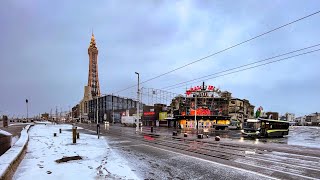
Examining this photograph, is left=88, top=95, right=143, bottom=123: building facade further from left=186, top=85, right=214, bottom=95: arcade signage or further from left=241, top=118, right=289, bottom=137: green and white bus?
left=241, top=118, right=289, bottom=137: green and white bus

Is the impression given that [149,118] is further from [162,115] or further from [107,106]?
[107,106]

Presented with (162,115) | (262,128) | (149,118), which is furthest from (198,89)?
(262,128)

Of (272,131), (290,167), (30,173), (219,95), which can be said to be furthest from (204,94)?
(30,173)

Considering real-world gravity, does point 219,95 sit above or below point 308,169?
above

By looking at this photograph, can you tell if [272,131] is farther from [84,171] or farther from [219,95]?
[219,95]

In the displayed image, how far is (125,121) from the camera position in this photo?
9250 centimetres

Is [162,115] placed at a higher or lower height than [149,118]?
higher

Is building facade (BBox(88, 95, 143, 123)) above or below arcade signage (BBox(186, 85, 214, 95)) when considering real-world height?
below

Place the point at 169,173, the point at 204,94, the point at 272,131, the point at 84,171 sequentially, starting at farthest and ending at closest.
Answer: the point at 204,94
the point at 272,131
the point at 169,173
the point at 84,171

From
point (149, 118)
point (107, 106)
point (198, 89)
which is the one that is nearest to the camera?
point (198, 89)

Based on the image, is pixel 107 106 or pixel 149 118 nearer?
pixel 149 118

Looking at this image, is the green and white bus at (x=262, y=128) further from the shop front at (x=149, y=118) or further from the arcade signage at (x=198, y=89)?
the shop front at (x=149, y=118)

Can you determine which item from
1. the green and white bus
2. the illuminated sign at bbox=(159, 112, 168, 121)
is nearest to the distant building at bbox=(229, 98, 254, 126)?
the illuminated sign at bbox=(159, 112, 168, 121)

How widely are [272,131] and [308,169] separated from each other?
28.9m
